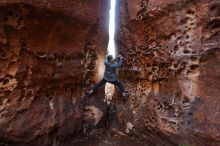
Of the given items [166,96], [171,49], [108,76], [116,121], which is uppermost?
[171,49]

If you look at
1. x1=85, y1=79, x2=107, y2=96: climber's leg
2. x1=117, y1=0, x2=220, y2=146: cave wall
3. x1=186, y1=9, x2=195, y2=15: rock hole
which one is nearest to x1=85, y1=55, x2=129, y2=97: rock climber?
x1=85, y1=79, x2=107, y2=96: climber's leg

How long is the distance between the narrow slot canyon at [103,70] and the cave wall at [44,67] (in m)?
0.02

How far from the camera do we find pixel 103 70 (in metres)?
6.86

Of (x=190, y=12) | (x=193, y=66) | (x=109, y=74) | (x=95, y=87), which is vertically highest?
(x=190, y=12)

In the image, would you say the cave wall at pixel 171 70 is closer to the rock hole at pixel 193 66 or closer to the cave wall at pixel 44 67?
A: the rock hole at pixel 193 66

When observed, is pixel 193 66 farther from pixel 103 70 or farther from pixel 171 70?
pixel 103 70

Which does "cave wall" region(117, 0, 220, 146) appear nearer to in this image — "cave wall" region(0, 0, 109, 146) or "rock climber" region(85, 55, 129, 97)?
"rock climber" region(85, 55, 129, 97)

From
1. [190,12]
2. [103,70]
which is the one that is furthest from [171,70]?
[103,70]

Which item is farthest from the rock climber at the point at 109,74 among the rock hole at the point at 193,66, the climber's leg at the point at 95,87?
the rock hole at the point at 193,66

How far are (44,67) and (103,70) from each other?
2.22 metres

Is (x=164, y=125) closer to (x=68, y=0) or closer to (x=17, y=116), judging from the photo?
(x=17, y=116)

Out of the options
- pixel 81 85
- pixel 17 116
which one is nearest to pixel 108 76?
pixel 81 85

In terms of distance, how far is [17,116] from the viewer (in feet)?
14.7

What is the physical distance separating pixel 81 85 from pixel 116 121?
161 centimetres
